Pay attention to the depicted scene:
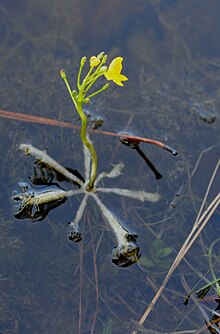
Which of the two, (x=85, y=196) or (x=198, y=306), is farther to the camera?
(x=85, y=196)

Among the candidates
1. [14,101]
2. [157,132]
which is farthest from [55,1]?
[157,132]

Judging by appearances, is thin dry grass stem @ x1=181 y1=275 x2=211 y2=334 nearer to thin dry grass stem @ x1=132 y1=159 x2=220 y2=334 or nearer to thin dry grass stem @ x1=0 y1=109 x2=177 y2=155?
thin dry grass stem @ x1=132 y1=159 x2=220 y2=334

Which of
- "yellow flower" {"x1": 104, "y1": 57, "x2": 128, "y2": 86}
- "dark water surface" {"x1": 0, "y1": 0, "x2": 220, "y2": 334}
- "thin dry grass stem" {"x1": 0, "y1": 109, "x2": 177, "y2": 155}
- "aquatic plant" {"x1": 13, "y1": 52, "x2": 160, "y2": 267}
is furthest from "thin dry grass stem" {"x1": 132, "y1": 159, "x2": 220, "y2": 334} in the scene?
"yellow flower" {"x1": 104, "y1": 57, "x2": 128, "y2": 86}

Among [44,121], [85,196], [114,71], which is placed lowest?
[85,196]

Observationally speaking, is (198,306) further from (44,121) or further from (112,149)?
(44,121)

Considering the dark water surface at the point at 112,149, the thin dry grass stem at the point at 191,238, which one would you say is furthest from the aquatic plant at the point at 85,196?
the thin dry grass stem at the point at 191,238

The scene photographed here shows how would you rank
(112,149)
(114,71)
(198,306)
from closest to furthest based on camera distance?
(114,71) → (198,306) → (112,149)

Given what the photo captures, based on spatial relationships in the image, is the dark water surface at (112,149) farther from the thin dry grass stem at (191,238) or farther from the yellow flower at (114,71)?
the yellow flower at (114,71)

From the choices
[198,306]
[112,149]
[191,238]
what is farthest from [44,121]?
[198,306]

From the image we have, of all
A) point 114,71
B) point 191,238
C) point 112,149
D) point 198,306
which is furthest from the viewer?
point 112,149

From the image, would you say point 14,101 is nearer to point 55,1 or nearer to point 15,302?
point 55,1
